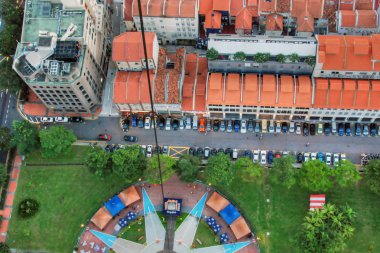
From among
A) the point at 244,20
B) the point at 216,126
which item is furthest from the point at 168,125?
the point at 244,20

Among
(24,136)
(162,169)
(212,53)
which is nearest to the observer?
(162,169)

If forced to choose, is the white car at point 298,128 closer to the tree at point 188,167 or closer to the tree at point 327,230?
the tree at point 327,230

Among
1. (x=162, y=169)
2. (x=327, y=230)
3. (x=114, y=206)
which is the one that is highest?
(x=162, y=169)

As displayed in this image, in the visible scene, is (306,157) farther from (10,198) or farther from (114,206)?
(10,198)

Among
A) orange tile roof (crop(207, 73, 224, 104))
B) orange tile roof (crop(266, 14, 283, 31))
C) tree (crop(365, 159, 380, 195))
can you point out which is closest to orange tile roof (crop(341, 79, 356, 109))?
tree (crop(365, 159, 380, 195))

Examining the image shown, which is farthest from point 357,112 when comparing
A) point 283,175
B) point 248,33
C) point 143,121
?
point 143,121
